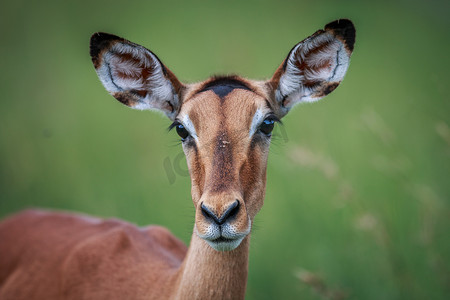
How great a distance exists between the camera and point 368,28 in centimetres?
1130

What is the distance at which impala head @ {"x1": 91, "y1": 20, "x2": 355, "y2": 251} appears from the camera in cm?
288

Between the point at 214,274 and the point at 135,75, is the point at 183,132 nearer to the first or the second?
the point at 135,75

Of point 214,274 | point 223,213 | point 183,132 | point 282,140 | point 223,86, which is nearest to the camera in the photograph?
point 223,213

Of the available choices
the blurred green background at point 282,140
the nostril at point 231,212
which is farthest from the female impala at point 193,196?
the blurred green background at point 282,140

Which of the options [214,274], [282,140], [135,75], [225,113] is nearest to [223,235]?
[214,274]

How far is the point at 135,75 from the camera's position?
3.82m

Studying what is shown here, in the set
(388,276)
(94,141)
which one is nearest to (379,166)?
(388,276)

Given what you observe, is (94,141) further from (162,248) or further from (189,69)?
(162,248)

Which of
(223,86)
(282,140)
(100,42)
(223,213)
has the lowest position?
(223,213)

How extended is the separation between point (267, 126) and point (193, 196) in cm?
67

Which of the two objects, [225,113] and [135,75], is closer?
[225,113]

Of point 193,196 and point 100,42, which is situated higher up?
point 100,42

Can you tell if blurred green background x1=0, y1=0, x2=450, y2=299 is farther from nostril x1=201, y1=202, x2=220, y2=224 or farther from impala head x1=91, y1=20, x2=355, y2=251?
nostril x1=201, y1=202, x2=220, y2=224

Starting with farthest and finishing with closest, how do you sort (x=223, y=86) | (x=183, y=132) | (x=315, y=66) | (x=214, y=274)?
(x=315, y=66) → (x=223, y=86) → (x=183, y=132) → (x=214, y=274)
